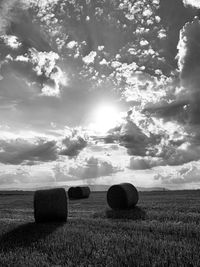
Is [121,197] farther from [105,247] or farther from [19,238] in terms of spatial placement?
[105,247]

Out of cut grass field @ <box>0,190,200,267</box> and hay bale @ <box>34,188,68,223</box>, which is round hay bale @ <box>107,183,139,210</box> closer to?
hay bale @ <box>34,188,68,223</box>

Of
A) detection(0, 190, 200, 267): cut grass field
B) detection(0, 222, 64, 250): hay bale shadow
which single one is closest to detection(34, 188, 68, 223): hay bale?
detection(0, 222, 64, 250): hay bale shadow

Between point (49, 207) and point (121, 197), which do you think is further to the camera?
point (121, 197)

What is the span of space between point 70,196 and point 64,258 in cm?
3431

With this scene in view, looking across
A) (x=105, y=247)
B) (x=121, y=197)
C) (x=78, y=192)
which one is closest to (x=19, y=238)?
(x=105, y=247)

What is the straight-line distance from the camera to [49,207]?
16.3 meters

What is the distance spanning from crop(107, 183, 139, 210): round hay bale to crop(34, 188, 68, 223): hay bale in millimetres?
6955

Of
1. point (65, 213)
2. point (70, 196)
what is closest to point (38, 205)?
point (65, 213)

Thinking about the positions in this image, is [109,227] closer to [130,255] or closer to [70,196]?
[130,255]

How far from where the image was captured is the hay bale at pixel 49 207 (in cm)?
1600

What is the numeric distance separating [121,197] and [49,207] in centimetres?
784

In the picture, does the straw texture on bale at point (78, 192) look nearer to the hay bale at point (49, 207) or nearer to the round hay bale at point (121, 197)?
the round hay bale at point (121, 197)

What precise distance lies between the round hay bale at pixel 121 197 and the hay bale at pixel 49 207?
6.96m

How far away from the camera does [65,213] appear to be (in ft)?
53.2
